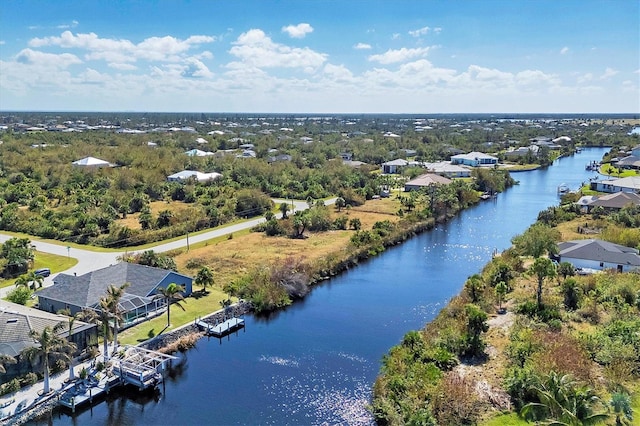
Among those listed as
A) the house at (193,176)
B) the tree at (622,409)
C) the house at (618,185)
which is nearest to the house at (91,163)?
the house at (193,176)

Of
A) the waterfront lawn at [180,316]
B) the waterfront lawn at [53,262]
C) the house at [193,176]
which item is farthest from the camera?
the house at [193,176]

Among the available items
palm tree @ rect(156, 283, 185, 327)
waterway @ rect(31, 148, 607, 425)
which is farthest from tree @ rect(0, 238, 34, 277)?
waterway @ rect(31, 148, 607, 425)

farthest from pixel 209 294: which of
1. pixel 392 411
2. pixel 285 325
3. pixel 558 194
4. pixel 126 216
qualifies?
pixel 558 194

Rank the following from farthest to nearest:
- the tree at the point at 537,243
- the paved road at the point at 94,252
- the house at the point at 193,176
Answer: the house at the point at 193,176 < the tree at the point at 537,243 < the paved road at the point at 94,252

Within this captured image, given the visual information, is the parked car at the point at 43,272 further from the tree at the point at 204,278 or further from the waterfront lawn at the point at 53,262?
the tree at the point at 204,278

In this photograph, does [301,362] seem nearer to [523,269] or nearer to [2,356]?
[2,356]

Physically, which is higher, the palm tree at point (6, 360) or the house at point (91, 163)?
the house at point (91, 163)

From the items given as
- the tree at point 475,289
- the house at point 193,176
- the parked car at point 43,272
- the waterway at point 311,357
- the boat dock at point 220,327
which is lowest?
the waterway at point 311,357

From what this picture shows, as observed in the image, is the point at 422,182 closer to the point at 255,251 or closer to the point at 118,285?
the point at 255,251
